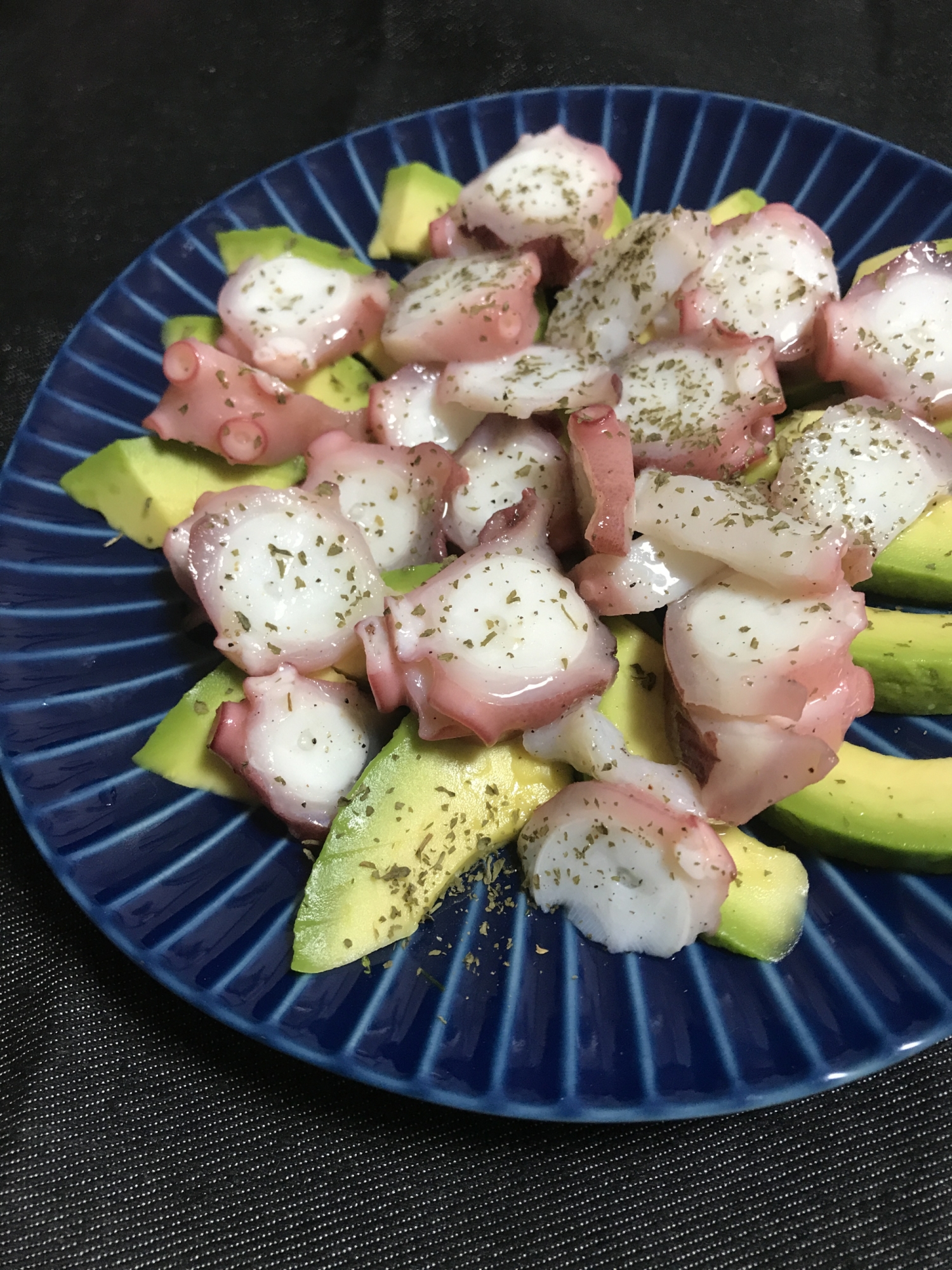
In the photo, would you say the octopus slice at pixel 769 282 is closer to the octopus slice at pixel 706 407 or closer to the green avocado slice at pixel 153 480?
the octopus slice at pixel 706 407

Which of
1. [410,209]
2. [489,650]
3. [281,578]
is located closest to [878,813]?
[489,650]

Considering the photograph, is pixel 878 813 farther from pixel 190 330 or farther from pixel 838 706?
pixel 190 330

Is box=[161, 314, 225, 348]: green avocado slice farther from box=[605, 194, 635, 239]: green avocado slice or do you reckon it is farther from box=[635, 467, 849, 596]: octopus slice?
box=[635, 467, 849, 596]: octopus slice

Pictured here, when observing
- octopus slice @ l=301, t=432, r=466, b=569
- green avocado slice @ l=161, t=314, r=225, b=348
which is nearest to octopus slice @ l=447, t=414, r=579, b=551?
octopus slice @ l=301, t=432, r=466, b=569

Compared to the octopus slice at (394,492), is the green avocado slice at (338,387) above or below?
above

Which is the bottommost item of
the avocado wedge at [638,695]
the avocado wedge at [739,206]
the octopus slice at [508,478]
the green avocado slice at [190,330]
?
the avocado wedge at [638,695]

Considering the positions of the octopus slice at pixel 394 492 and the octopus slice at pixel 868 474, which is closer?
the octopus slice at pixel 868 474

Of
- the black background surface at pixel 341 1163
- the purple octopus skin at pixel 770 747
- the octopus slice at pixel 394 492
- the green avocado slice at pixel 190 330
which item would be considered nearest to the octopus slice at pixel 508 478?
the octopus slice at pixel 394 492
